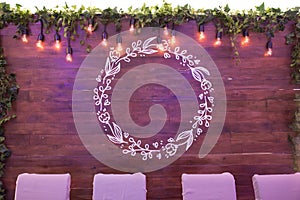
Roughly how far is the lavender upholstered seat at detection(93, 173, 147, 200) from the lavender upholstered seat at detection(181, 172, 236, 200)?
410 millimetres

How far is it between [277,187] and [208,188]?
0.63 meters

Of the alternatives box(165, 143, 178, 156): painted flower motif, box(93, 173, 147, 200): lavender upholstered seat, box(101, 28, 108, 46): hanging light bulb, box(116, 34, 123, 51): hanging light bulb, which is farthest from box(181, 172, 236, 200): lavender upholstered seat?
box(101, 28, 108, 46): hanging light bulb

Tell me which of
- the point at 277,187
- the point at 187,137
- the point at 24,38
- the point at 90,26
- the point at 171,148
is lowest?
the point at 277,187

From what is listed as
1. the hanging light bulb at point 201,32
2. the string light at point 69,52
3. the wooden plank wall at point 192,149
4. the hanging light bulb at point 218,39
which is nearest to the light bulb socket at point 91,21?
the wooden plank wall at point 192,149

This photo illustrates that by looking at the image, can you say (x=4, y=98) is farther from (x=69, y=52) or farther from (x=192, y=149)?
(x=192, y=149)

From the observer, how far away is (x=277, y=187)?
10.2 ft

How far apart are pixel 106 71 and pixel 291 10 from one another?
6.92 feet

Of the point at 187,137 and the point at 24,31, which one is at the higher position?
the point at 24,31

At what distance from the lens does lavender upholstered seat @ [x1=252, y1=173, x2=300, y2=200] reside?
3.06 m

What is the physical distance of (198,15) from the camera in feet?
12.0

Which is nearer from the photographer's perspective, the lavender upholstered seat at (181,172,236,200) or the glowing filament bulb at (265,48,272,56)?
the lavender upholstered seat at (181,172,236,200)

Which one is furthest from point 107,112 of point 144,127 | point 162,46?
point 162,46

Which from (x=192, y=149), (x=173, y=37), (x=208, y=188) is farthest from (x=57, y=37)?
(x=208, y=188)

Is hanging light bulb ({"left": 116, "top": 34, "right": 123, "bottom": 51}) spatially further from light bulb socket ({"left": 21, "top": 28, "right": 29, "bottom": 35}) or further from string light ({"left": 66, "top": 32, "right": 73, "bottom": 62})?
light bulb socket ({"left": 21, "top": 28, "right": 29, "bottom": 35})
